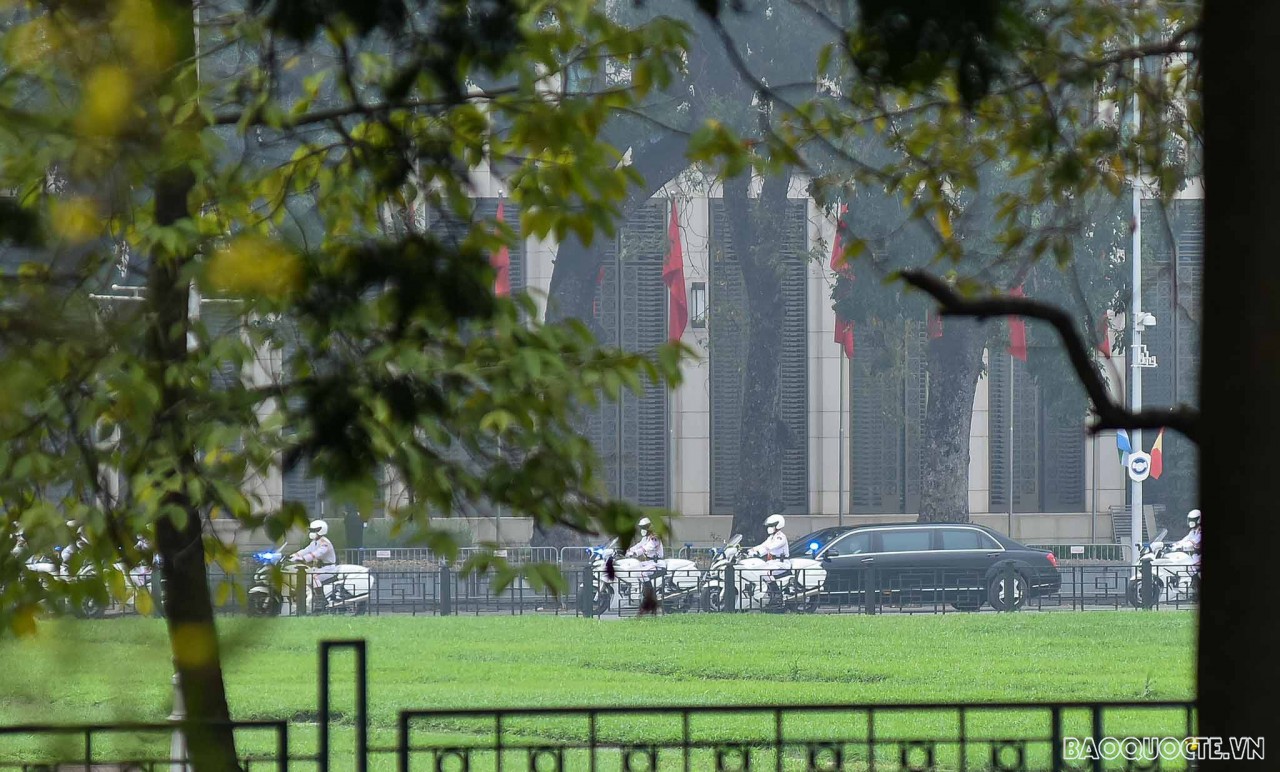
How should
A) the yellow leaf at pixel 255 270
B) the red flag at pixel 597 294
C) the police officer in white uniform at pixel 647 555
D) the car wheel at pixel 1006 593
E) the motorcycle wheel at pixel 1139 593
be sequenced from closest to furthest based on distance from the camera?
the yellow leaf at pixel 255 270
the police officer in white uniform at pixel 647 555
the motorcycle wheel at pixel 1139 593
the car wheel at pixel 1006 593
the red flag at pixel 597 294

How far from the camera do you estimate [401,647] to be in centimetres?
1720

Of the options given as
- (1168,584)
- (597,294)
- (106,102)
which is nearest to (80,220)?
(106,102)

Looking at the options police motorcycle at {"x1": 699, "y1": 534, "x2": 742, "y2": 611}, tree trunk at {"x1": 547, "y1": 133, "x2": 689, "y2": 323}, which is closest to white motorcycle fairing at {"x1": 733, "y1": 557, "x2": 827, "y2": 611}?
police motorcycle at {"x1": 699, "y1": 534, "x2": 742, "y2": 611}

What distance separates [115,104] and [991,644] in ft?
52.1

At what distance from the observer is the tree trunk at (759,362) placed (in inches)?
1212

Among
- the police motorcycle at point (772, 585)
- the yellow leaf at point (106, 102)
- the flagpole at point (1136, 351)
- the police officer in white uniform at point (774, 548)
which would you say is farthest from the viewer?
the flagpole at point (1136, 351)

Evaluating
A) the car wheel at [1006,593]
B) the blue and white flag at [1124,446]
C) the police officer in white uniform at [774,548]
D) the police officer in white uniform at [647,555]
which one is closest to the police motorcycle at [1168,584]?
the car wheel at [1006,593]

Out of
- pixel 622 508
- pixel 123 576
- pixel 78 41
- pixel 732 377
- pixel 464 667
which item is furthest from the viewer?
pixel 732 377

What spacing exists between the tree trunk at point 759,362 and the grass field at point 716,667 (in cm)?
1118

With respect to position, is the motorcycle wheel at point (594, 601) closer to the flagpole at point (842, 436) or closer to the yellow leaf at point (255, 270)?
the flagpole at point (842, 436)

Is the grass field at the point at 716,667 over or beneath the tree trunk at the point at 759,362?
beneath

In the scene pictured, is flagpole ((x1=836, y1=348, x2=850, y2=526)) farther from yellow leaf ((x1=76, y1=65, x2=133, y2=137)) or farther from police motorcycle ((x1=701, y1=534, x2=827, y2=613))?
yellow leaf ((x1=76, y1=65, x2=133, y2=137))

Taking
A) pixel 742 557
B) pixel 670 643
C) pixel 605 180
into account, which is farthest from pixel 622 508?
pixel 742 557

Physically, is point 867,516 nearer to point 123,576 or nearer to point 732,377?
point 732,377
